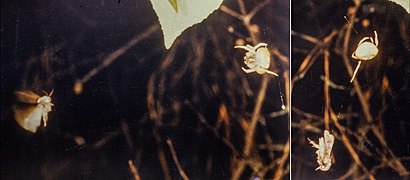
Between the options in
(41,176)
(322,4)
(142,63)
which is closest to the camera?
(41,176)

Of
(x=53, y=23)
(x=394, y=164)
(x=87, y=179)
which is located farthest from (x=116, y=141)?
(x=394, y=164)

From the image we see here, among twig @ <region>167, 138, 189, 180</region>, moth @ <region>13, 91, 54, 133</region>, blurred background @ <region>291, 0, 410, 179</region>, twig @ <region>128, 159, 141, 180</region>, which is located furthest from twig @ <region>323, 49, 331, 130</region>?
moth @ <region>13, 91, 54, 133</region>

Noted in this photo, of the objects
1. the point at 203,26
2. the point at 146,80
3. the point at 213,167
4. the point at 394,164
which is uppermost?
the point at 203,26

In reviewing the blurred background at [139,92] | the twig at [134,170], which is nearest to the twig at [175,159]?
the blurred background at [139,92]

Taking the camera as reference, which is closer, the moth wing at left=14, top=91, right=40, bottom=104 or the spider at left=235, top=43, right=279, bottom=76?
the moth wing at left=14, top=91, right=40, bottom=104

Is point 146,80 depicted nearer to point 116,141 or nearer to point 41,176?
point 116,141

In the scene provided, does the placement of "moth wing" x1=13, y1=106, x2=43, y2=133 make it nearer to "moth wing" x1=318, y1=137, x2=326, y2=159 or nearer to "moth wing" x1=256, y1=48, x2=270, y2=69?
"moth wing" x1=256, y1=48, x2=270, y2=69

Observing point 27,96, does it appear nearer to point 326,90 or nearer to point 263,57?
point 263,57
